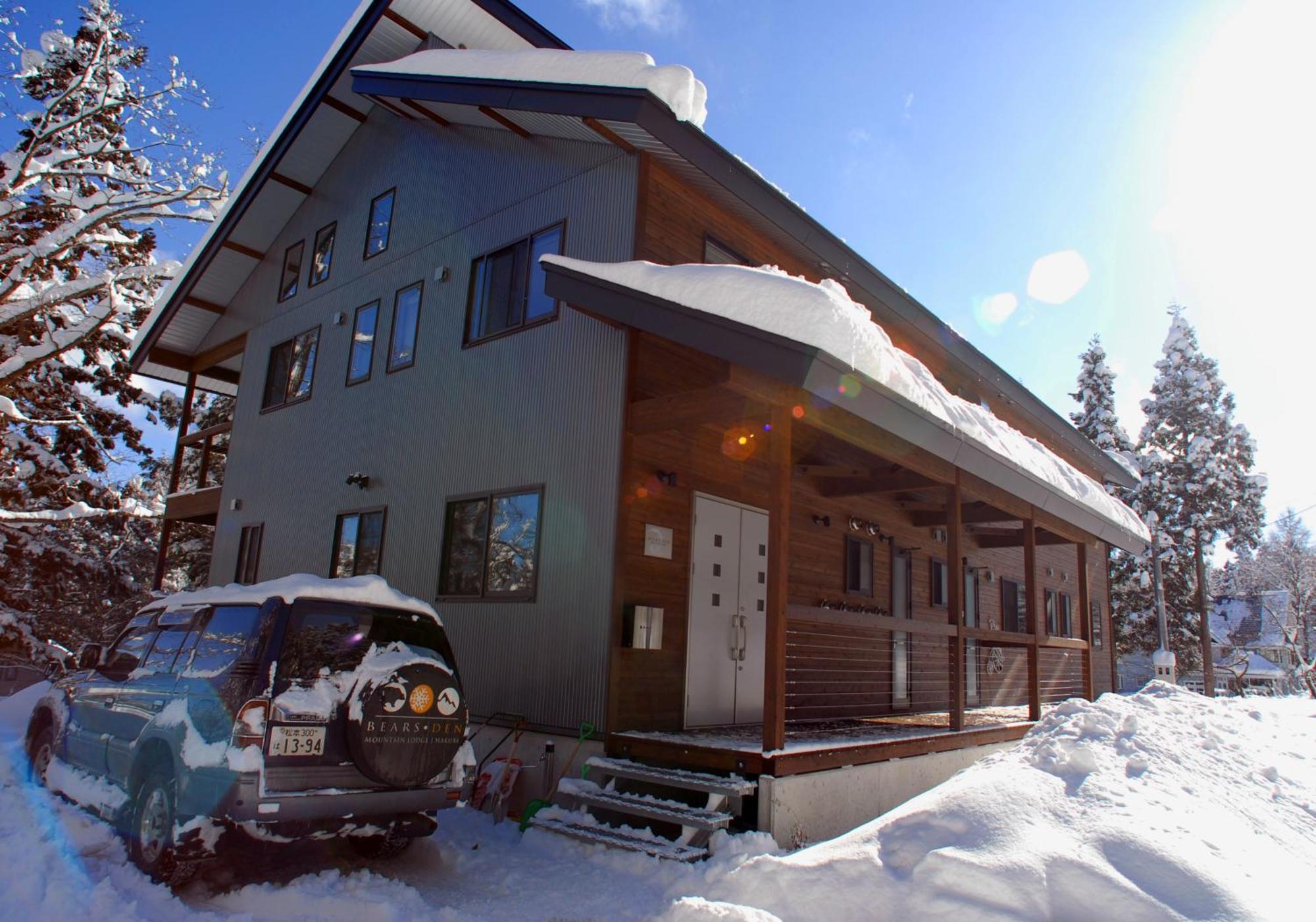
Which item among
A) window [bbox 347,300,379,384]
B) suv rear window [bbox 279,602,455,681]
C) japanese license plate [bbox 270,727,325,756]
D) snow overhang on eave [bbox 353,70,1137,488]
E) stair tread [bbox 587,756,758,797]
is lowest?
stair tread [bbox 587,756,758,797]

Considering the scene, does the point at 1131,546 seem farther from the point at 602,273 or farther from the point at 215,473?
the point at 215,473

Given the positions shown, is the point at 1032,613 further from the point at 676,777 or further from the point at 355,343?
the point at 355,343

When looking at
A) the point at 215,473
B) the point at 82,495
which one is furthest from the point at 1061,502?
the point at 215,473

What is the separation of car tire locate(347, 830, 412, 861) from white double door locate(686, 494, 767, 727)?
337 cm

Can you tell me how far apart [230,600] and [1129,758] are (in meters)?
5.93

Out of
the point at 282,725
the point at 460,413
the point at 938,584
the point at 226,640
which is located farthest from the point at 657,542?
the point at 938,584

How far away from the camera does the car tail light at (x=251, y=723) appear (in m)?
4.65

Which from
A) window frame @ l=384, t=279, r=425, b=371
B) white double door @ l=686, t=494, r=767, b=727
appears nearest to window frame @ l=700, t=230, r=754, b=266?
white double door @ l=686, t=494, r=767, b=727

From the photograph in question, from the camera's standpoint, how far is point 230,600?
545 centimetres

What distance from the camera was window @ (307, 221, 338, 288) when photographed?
13844 mm

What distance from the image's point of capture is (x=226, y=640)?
5.20m

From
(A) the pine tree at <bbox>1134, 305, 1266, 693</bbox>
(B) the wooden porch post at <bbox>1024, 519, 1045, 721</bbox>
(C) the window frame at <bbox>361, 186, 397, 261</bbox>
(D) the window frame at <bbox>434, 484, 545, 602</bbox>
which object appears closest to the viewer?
(D) the window frame at <bbox>434, 484, 545, 602</bbox>

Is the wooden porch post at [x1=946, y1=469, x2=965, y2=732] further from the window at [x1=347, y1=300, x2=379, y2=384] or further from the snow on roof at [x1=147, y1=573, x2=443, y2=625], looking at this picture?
the window at [x1=347, y1=300, x2=379, y2=384]

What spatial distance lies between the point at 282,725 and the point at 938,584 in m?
11.6
